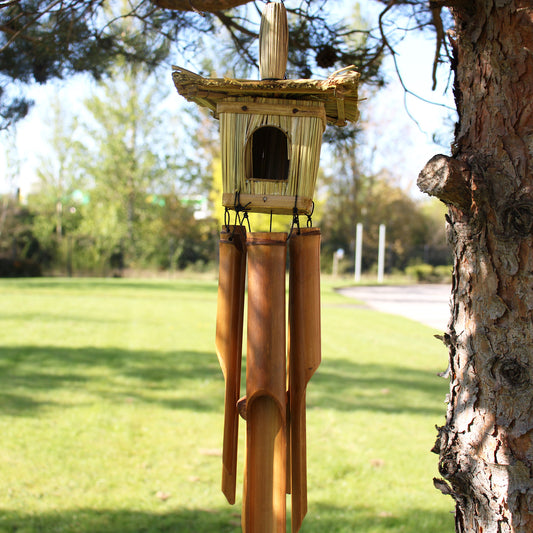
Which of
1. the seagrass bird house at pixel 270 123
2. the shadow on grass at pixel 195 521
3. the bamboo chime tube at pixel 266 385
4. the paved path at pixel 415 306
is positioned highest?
the seagrass bird house at pixel 270 123

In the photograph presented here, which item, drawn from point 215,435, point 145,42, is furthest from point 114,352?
point 145,42

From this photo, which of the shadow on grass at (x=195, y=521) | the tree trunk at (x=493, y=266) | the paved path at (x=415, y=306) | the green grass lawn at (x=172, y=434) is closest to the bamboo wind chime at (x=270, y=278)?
the tree trunk at (x=493, y=266)

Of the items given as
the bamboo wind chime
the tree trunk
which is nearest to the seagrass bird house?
the bamboo wind chime

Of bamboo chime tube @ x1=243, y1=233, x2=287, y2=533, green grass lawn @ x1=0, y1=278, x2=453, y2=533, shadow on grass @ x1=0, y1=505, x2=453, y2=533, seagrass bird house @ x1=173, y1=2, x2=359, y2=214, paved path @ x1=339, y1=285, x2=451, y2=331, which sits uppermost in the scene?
seagrass bird house @ x1=173, y1=2, x2=359, y2=214

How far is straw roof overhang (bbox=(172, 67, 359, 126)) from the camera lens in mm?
1604

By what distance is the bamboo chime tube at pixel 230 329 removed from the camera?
5.48 feet

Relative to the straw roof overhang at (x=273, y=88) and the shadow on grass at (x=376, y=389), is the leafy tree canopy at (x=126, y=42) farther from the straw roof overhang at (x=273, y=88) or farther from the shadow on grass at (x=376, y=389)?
the shadow on grass at (x=376, y=389)

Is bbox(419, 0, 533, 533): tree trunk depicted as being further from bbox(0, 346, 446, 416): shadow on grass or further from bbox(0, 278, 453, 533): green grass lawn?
bbox(0, 346, 446, 416): shadow on grass

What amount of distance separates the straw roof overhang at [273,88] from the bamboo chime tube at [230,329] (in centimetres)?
40

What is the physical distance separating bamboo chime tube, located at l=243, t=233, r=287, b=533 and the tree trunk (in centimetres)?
56

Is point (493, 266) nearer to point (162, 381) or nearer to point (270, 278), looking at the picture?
point (270, 278)

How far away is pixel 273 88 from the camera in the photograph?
1628 mm

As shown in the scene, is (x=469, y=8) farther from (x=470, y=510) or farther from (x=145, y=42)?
(x=145, y=42)

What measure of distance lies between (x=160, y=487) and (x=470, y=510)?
2.73 meters
